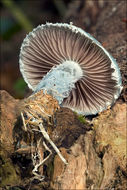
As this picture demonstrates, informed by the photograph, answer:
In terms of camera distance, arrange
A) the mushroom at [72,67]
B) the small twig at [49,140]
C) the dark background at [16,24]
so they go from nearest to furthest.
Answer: the small twig at [49,140] < the mushroom at [72,67] < the dark background at [16,24]

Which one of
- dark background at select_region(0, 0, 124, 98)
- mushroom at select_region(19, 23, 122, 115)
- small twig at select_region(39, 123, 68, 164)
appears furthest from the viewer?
dark background at select_region(0, 0, 124, 98)

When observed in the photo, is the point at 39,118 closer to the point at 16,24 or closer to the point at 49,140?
the point at 49,140

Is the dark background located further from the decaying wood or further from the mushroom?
the decaying wood

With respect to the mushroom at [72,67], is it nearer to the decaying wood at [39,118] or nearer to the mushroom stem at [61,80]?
the mushroom stem at [61,80]

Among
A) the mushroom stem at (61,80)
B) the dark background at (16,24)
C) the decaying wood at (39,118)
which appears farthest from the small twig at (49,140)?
the dark background at (16,24)

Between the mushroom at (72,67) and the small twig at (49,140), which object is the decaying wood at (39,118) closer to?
the small twig at (49,140)

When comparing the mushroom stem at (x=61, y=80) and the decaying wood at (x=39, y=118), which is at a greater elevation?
the mushroom stem at (x=61, y=80)

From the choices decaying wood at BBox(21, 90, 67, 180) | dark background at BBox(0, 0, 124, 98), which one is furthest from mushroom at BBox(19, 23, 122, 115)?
dark background at BBox(0, 0, 124, 98)

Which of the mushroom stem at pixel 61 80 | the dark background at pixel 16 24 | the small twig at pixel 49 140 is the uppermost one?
the dark background at pixel 16 24

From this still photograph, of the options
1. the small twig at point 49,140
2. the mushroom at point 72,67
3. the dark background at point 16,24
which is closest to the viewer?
the small twig at point 49,140

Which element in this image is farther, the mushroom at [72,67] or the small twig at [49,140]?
the mushroom at [72,67]
